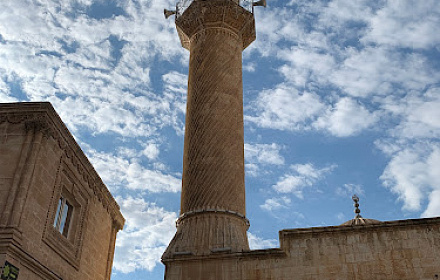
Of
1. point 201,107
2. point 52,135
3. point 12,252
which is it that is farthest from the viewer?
point 201,107

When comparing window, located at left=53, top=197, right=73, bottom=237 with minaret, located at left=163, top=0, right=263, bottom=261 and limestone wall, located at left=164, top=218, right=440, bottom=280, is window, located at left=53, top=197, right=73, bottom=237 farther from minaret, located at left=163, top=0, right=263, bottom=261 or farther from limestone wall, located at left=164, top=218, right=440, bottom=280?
limestone wall, located at left=164, top=218, right=440, bottom=280

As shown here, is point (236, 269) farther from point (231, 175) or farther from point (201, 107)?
point (201, 107)

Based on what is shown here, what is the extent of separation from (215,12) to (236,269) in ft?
24.7

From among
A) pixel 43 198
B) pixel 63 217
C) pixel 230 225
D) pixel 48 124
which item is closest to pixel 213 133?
pixel 230 225

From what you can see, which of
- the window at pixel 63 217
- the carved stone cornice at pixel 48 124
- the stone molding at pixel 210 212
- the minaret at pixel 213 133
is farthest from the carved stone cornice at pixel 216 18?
the window at pixel 63 217

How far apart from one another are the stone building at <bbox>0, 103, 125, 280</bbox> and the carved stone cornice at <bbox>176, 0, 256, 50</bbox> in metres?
5.15

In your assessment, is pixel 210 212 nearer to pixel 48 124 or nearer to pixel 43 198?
pixel 43 198

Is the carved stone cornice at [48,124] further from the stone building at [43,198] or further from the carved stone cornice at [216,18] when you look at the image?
the carved stone cornice at [216,18]

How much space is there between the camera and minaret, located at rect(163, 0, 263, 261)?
9.35 metres

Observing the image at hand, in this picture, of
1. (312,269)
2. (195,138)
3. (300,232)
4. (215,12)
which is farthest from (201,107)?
(312,269)

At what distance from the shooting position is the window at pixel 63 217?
9.66 m

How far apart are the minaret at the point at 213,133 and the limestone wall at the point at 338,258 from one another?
0.36 meters

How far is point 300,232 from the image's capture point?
8680mm

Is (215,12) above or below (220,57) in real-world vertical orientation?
above
